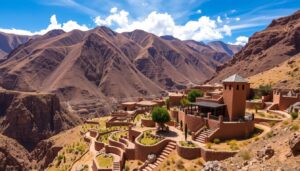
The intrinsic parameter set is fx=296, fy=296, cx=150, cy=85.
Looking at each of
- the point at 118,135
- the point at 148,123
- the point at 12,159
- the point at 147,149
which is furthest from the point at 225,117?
the point at 12,159

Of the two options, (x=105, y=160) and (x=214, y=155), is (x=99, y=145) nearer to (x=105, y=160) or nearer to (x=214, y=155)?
(x=105, y=160)

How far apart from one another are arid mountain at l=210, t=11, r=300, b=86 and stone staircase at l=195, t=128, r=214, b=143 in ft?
239

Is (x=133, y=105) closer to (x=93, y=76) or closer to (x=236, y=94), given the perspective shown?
(x=236, y=94)

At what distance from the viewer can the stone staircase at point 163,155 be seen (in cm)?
2711

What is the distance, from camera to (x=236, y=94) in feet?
104

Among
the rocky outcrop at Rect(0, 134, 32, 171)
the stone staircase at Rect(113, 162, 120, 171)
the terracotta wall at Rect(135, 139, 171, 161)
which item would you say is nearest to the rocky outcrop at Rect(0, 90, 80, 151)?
the rocky outcrop at Rect(0, 134, 32, 171)

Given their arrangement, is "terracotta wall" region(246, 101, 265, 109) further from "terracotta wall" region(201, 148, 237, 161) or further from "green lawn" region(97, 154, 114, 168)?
"green lawn" region(97, 154, 114, 168)

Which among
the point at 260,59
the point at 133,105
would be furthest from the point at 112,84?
the point at 133,105

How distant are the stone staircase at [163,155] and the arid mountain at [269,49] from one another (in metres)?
75.6

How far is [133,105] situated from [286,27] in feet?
265

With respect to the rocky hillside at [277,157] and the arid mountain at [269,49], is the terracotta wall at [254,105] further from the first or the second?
the arid mountain at [269,49]

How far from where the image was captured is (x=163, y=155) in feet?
91.9

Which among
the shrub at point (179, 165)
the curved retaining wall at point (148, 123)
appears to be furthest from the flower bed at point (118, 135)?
the shrub at point (179, 165)

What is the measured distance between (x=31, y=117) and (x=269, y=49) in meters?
88.2
